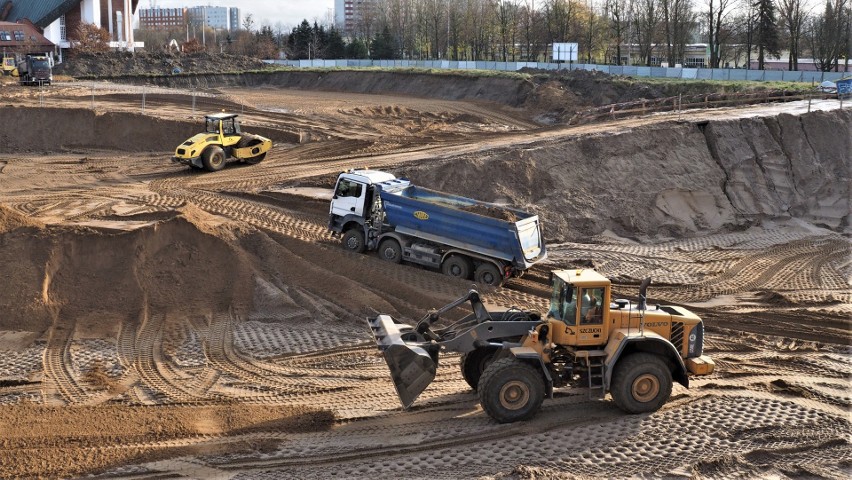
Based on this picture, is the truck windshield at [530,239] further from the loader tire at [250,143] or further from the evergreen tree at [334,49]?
the evergreen tree at [334,49]

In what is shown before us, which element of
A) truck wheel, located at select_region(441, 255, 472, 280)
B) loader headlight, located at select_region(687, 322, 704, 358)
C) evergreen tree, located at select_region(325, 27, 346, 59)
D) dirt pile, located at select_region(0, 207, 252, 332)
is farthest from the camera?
evergreen tree, located at select_region(325, 27, 346, 59)

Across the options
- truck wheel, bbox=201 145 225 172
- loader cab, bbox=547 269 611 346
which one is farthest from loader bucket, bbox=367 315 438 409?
truck wheel, bbox=201 145 225 172

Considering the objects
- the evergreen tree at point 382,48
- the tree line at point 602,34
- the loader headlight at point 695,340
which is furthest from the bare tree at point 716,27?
the loader headlight at point 695,340

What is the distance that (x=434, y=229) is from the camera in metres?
19.3

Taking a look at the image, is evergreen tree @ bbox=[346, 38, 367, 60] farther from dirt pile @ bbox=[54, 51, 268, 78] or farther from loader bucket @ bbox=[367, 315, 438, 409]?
loader bucket @ bbox=[367, 315, 438, 409]

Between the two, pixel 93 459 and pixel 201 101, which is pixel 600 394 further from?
pixel 201 101

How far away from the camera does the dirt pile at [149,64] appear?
6000 cm

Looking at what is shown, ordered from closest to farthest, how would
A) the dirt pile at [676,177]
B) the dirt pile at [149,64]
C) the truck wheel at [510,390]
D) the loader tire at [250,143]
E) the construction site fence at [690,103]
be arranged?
1. the truck wheel at [510,390]
2. the dirt pile at [676,177]
3. the loader tire at [250,143]
4. the construction site fence at [690,103]
5. the dirt pile at [149,64]

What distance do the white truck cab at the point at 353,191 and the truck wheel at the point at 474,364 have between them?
26.2 ft

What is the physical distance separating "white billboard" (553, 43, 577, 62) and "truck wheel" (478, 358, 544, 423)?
170ft

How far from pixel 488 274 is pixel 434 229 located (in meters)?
1.55

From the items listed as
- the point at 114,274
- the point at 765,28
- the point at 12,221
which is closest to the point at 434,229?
the point at 114,274

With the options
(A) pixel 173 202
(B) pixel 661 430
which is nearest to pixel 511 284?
(B) pixel 661 430

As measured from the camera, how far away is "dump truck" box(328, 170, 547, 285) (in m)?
18.7
